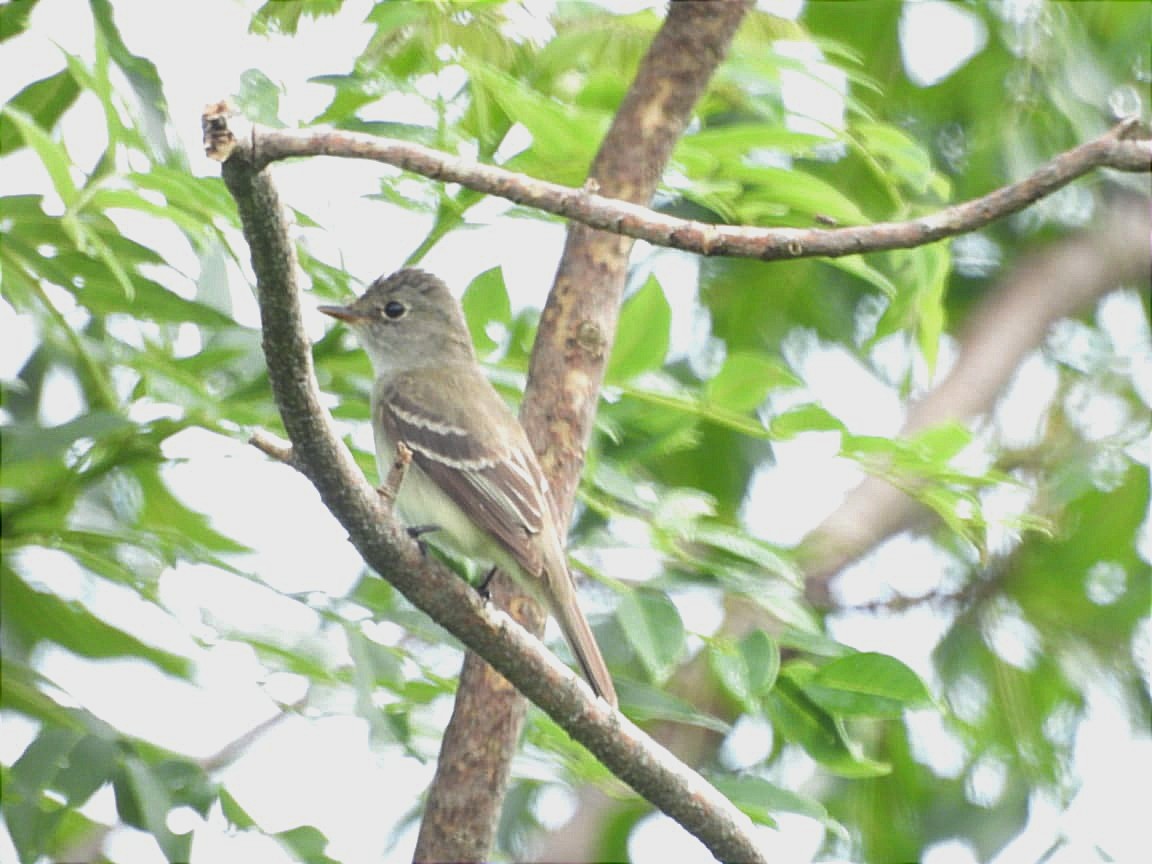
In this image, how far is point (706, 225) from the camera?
271 centimetres

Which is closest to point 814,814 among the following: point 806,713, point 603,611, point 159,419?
point 806,713

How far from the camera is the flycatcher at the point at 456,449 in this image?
3.97 metres

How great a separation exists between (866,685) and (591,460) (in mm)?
824

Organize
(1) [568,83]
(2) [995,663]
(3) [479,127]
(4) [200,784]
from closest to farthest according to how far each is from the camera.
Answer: (4) [200,784] → (3) [479,127] → (1) [568,83] → (2) [995,663]

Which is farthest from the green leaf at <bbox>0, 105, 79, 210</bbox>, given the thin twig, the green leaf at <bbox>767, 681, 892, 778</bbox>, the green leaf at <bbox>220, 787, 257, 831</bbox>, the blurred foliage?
the green leaf at <bbox>767, 681, 892, 778</bbox>

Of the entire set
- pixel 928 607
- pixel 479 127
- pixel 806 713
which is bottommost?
pixel 806 713

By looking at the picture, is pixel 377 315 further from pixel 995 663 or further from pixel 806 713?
pixel 995 663

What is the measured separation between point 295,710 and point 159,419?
2.17ft

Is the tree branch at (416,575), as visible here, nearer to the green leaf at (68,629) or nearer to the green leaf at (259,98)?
the green leaf at (259,98)

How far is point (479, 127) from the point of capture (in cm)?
382

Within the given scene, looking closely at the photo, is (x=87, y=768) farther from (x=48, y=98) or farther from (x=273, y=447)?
(x=48, y=98)

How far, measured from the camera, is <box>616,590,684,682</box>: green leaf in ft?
11.2

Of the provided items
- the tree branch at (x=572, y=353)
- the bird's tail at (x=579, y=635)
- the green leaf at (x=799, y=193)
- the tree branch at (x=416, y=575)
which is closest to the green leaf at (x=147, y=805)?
the tree branch at (x=572, y=353)

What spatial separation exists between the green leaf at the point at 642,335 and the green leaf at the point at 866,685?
2.70 feet
